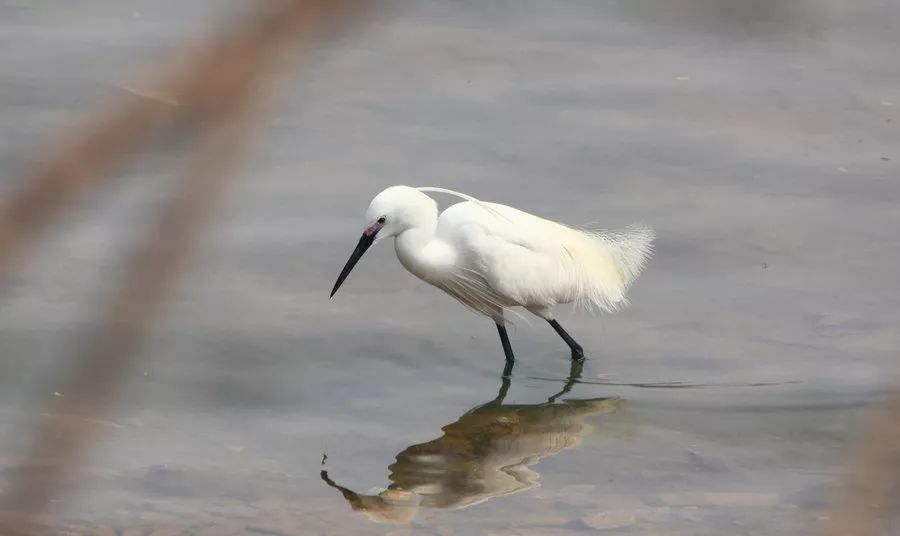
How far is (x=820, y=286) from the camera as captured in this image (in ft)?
19.7

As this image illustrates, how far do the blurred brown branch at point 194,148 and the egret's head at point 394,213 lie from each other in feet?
14.2

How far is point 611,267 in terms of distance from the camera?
216 inches

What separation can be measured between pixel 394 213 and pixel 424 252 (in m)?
0.28

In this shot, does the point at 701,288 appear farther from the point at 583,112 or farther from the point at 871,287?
the point at 583,112

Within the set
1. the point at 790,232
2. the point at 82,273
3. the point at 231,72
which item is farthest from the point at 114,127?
the point at 790,232

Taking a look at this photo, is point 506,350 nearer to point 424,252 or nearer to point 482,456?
point 424,252

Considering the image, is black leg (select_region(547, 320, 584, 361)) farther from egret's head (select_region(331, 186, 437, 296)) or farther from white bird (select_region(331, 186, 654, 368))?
egret's head (select_region(331, 186, 437, 296))

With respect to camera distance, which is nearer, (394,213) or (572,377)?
(394,213)

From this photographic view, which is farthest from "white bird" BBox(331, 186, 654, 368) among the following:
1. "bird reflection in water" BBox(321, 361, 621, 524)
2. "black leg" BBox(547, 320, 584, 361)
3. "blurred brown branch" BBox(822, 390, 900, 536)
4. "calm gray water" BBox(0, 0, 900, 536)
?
"blurred brown branch" BBox(822, 390, 900, 536)

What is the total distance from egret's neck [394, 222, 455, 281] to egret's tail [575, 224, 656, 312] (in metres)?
0.56

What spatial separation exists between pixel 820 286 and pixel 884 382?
1191 millimetres

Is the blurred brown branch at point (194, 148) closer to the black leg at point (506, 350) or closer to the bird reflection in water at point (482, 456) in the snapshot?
the bird reflection in water at point (482, 456)

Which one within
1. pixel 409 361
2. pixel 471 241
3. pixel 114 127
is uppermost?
pixel 114 127

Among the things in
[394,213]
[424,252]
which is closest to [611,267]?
[424,252]
